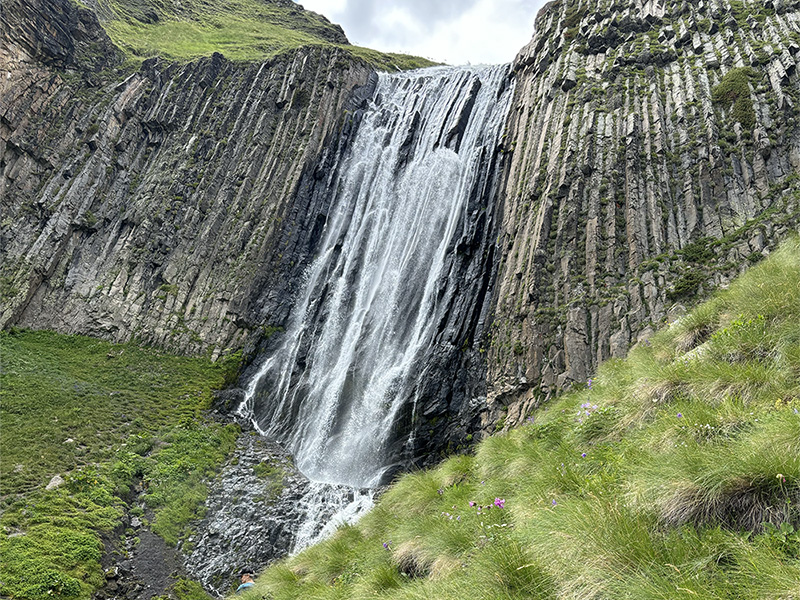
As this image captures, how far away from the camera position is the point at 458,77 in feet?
123

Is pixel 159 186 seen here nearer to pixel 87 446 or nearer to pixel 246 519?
pixel 87 446

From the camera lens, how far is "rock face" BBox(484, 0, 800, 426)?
669 inches

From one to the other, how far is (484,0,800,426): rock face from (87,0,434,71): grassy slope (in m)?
26.2

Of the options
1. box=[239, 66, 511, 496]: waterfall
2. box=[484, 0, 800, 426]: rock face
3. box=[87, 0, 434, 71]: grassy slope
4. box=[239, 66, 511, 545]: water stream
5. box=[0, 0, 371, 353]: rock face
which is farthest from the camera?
box=[87, 0, 434, 71]: grassy slope

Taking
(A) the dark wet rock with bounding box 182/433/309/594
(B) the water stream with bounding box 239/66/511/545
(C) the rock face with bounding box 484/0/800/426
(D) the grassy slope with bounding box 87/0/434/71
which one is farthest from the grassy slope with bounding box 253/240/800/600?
(D) the grassy slope with bounding box 87/0/434/71

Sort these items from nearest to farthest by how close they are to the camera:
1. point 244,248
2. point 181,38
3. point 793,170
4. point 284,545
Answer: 1. point 284,545
2. point 793,170
3. point 244,248
4. point 181,38

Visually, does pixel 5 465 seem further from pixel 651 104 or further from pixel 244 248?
pixel 651 104

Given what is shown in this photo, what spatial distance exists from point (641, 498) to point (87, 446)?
71.9ft

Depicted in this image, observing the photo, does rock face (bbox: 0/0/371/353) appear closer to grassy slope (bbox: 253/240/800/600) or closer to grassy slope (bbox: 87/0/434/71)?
grassy slope (bbox: 87/0/434/71)

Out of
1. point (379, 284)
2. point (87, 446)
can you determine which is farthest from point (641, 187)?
point (87, 446)

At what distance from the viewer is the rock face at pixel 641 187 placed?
17.0 meters

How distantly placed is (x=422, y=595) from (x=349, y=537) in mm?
3995

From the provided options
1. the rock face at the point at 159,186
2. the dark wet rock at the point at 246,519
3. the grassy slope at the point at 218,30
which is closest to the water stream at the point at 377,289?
the dark wet rock at the point at 246,519

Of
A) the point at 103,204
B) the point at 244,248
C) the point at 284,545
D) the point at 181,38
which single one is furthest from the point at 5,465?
the point at 181,38
